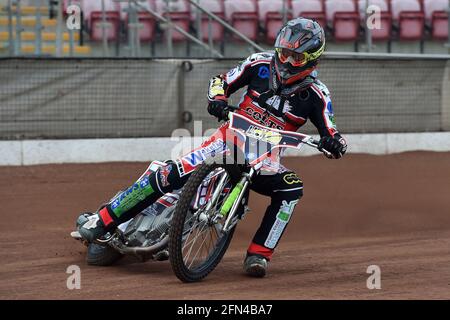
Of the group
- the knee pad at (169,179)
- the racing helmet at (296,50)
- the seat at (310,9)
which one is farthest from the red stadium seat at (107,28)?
the knee pad at (169,179)

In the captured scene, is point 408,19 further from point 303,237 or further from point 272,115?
point 272,115

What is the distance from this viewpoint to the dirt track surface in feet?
22.1

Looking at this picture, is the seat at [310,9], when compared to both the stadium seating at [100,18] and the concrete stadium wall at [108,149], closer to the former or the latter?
the concrete stadium wall at [108,149]

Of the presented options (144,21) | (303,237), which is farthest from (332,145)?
(144,21)

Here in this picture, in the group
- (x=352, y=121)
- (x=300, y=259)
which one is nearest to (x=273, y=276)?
(x=300, y=259)

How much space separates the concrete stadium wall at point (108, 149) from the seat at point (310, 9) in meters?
3.34

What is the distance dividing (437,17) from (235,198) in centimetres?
1172

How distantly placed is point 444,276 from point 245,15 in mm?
10324

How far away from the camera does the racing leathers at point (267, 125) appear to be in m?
7.07

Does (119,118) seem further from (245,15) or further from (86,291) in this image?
(86,291)

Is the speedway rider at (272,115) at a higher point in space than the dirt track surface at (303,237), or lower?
higher

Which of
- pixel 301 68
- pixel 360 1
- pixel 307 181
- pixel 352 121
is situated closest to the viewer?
pixel 301 68

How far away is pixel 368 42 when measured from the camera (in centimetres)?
1628
